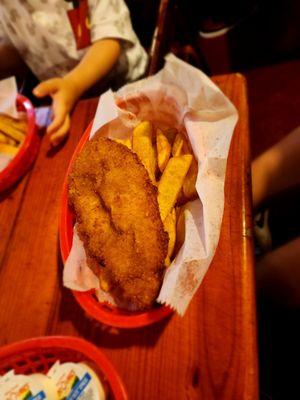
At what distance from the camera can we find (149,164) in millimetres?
797

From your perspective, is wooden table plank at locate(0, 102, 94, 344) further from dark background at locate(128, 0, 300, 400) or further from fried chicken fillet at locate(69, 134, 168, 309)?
dark background at locate(128, 0, 300, 400)

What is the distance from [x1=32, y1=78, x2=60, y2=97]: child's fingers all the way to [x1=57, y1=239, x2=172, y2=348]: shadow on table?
0.63m

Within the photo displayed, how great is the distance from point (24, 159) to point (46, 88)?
246mm

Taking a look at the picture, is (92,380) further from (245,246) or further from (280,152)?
→ (280,152)

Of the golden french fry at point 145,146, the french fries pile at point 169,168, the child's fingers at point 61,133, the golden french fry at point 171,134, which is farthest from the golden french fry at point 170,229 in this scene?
the child's fingers at point 61,133

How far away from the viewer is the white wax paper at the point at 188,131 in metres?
0.64

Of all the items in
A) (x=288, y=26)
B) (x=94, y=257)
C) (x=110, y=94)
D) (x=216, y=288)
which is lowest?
(x=288, y=26)

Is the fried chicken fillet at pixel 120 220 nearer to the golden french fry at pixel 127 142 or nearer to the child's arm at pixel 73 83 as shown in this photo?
the golden french fry at pixel 127 142

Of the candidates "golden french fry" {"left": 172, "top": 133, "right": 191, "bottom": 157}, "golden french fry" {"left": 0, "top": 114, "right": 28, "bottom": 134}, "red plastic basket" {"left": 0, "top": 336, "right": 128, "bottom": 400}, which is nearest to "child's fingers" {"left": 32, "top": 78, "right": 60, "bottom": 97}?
"golden french fry" {"left": 0, "top": 114, "right": 28, "bottom": 134}

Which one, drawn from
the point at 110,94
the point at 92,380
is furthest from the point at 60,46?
the point at 92,380

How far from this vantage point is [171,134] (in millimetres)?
875

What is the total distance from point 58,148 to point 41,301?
18.4 inches

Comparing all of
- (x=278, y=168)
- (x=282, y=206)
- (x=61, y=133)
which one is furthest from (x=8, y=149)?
(x=282, y=206)

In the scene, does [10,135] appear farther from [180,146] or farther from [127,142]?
[180,146]
